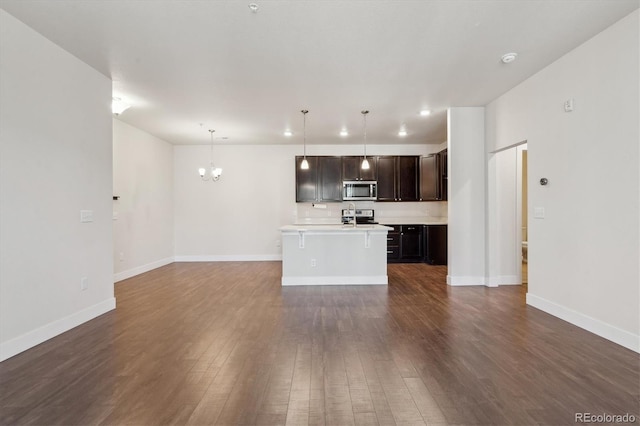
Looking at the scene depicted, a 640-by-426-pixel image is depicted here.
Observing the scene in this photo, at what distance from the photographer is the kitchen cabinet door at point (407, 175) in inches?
287

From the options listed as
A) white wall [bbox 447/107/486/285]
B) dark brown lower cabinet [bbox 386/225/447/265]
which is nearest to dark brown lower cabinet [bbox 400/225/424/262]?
dark brown lower cabinet [bbox 386/225/447/265]

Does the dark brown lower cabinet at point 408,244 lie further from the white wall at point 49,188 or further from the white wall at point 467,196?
the white wall at point 49,188

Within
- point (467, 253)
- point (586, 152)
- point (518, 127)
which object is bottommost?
point (467, 253)

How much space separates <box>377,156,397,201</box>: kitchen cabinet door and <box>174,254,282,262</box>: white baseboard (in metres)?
2.90

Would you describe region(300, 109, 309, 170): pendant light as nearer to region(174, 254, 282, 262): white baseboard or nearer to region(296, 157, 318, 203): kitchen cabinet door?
region(296, 157, 318, 203): kitchen cabinet door

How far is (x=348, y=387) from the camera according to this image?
6.74 ft

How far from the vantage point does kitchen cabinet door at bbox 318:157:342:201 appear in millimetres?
7242

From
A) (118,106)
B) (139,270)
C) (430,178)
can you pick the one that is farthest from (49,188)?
(430,178)

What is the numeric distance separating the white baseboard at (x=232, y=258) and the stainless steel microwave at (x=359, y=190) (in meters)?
2.23

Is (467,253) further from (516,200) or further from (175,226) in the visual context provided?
(175,226)

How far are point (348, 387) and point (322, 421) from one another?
1.23 feet

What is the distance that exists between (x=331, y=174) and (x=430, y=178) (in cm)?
225

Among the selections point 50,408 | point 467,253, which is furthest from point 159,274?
point 467,253

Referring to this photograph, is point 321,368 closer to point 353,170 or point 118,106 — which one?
point 118,106
